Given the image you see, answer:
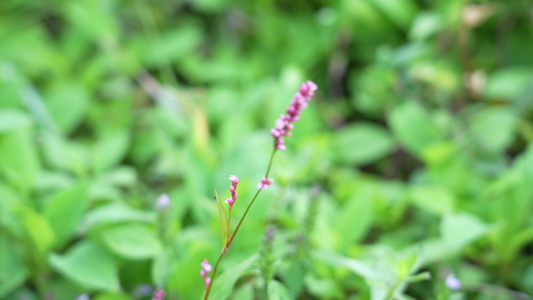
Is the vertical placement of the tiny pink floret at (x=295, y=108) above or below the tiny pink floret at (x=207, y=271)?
above

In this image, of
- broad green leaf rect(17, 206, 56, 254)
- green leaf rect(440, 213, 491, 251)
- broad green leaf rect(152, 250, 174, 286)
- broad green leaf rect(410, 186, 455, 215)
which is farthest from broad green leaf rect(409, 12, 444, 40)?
broad green leaf rect(17, 206, 56, 254)

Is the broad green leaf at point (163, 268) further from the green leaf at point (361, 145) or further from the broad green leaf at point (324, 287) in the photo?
the green leaf at point (361, 145)

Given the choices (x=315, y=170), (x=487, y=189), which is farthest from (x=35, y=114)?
(x=487, y=189)

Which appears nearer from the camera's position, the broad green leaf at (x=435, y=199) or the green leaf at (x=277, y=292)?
the green leaf at (x=277, y=292)

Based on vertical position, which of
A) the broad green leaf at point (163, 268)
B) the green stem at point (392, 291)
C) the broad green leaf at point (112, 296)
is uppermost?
the green stem at point (392, 291)

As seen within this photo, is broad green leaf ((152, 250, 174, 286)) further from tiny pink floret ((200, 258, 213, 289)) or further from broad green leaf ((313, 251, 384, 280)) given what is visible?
broad green leaf ((313, 251, 384, 280))

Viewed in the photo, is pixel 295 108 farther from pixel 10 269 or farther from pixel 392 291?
pixel 10 269

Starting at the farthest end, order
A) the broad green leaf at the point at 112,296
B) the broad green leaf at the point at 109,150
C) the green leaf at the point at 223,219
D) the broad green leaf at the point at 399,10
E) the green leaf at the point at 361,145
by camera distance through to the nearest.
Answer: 1. the broad green leaf at the point at 399,10
2. the green leaf at the point at 361,145
3. the broad green leaf at the point at 109,150
4. the broad green leaf at the point at 112,296
5. the green leaf at the point at 223,219

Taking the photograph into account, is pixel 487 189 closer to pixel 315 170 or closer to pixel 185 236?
pixel 315 170

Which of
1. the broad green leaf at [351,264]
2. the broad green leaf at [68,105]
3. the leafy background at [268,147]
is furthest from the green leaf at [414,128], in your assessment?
the broad green leaf at [68,105]
